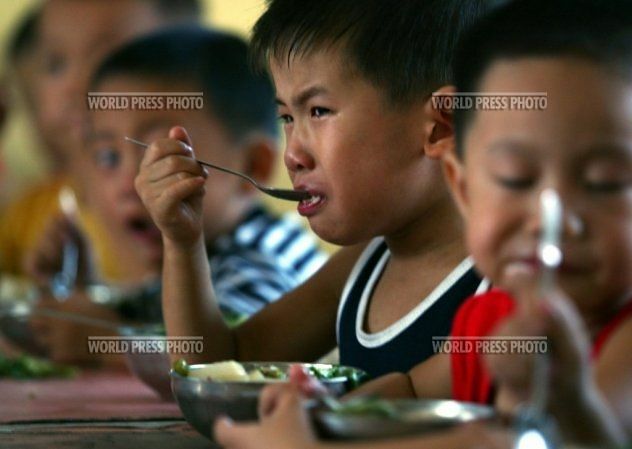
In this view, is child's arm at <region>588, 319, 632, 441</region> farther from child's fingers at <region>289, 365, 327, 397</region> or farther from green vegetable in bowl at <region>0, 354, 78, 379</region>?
green vegetable in bowl at <region>0, 354, 78, 379</region>

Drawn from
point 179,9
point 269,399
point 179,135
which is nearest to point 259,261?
point 179,135

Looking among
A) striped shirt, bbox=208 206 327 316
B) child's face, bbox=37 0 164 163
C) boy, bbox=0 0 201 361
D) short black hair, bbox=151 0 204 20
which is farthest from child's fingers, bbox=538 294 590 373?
short black hair, bbox=151 0 204 20

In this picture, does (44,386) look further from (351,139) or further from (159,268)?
(159,268)

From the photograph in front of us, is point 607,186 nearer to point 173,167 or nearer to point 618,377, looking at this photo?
point 618,377

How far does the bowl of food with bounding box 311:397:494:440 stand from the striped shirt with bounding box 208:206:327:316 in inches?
42.0

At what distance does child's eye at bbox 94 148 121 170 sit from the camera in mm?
2395

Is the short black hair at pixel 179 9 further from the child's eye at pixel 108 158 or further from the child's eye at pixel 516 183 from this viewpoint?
the child's eye at pixel 516 183

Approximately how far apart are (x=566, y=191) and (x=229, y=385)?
1.06 ft

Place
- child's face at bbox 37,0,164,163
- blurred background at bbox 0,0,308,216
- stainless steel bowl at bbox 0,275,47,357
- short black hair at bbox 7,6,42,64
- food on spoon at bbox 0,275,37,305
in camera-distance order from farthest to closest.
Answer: blurred background at bbox 0,0,308,216 → short black hair at bbox 7,6,42,64 → child's face at bbox 37,0,164,163 → food on spoon at bbox 0,275,37,305 → stainless steel bowl at bbox 0,275,47,357

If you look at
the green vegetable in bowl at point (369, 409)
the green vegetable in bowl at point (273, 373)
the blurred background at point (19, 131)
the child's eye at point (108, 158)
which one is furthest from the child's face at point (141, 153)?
the blurred background at point (19, 131)

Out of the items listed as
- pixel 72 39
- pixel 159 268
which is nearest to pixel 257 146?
pixel 159 268

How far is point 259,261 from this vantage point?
223 cm

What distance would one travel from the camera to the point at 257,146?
2.54 metres

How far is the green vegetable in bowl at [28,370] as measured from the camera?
5.82ft
